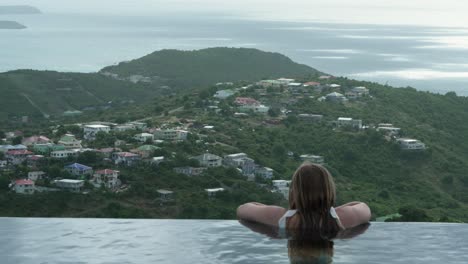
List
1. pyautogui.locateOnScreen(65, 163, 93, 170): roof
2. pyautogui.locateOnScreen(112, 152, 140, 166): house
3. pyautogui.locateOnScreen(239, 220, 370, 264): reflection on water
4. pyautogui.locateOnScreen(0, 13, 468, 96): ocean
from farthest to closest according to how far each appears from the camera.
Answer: pyautogui.locateOnScreen(0, 13, 468, 96): ocean → pyautogui.locateOnScreen(112, 152, 140, 166): house → pyautogui.locateOnScreen(65, 163, 93, 170): roof → pyautogui.locateOnScreen(239, 220, 370, 264): reflection on water

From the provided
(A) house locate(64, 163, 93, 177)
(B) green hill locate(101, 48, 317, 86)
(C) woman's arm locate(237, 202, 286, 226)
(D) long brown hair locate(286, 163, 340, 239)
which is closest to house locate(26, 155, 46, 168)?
(A) house locate(64, 163, 93, 177)

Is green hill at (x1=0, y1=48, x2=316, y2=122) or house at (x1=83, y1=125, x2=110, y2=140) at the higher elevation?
green hill at (x1=0, y1=48, x2=316, y2=122)

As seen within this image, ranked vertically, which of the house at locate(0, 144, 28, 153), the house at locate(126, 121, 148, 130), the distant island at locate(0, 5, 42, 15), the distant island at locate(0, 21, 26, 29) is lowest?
the house at locate(0, 144, 28, 153)

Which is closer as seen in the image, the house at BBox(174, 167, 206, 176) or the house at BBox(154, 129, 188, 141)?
the house at BBox(174, 167, 206, 176)

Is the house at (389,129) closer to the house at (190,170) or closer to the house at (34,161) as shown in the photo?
the house at (190,170)

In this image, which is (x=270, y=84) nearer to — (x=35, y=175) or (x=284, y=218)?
(x=35, y=175)

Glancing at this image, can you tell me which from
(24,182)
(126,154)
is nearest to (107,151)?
(126,154)

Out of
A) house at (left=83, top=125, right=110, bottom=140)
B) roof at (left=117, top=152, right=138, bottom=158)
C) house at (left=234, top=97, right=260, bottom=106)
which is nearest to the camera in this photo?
roof at (left=117, top=152, right=138, bottom=158)

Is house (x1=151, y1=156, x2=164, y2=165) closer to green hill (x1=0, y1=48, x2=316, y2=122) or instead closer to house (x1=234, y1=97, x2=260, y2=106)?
house (x1=234, y1=97, x2=260, y2=106)
